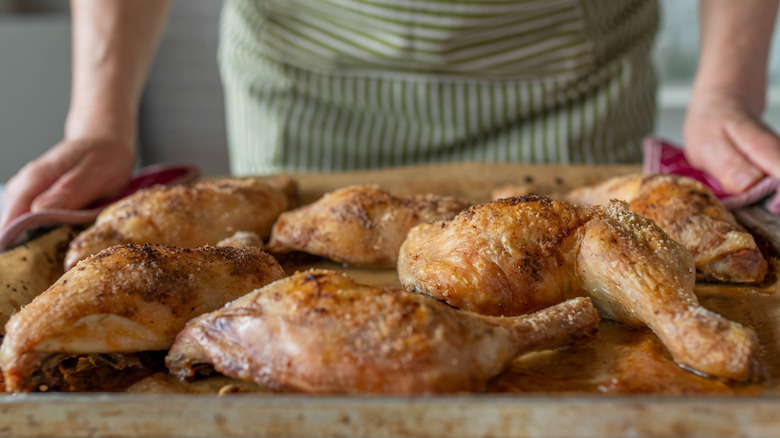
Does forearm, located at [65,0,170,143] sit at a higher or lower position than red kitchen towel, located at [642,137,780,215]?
higher

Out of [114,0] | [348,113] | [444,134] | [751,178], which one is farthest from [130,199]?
[751,178]

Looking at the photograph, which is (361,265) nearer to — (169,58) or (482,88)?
(482,88)

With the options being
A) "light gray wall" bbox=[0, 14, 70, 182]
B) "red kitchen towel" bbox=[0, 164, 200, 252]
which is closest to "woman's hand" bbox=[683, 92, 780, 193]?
"red kitchen towel" bbox=[0, 164, 200, 252]

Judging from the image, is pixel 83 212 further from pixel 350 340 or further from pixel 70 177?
pixel 350 340

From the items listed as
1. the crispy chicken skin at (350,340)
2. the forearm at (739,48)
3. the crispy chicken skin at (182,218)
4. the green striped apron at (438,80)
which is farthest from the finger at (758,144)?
the crispy chicken skin at (182,218)

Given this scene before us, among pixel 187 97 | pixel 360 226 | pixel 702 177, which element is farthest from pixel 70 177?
pixel 187 97

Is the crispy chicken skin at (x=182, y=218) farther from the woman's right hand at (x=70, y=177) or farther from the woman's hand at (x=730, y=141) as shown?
the woman's hand at (x=730, y=141)

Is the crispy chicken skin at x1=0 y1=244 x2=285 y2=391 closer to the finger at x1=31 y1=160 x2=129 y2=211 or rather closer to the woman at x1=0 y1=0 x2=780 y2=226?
the finger at x1=31 y1=160 x2=129 y2=211
